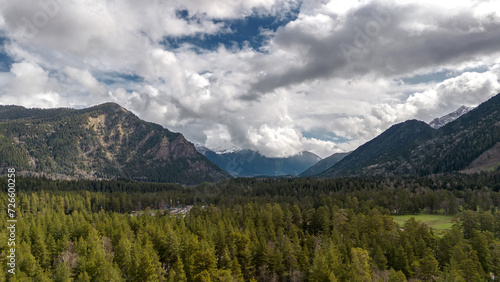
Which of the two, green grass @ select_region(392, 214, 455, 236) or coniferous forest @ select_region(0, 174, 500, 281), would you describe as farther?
green grass @ select_region(392, 214, 455, 236)

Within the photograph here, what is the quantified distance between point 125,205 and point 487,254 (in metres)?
199

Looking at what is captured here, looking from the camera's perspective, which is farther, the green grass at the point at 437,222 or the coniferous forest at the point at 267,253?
the green grass at the point at 437,222

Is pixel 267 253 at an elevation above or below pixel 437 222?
above

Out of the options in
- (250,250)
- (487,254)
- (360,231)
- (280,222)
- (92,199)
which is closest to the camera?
(487,254)

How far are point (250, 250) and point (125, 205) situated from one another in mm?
153062

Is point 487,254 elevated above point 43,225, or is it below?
below

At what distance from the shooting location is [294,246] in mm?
74125

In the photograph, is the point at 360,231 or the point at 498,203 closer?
the point at 360,231

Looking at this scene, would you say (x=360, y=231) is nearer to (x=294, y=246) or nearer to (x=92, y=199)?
(x=294, y=246)

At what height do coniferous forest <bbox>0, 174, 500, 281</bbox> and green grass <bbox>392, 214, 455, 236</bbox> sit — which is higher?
coniferous forest <bbox>0, 174, 500, 281</bbox>

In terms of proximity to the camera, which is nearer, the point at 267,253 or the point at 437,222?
the point at 267,253

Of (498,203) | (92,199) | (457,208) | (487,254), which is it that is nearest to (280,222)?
(487,254)

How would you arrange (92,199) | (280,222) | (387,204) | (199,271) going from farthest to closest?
(92,199)
(387,204)
(280,222)
(199,271)

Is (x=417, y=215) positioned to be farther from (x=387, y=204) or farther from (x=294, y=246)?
(x=294, y=246)
